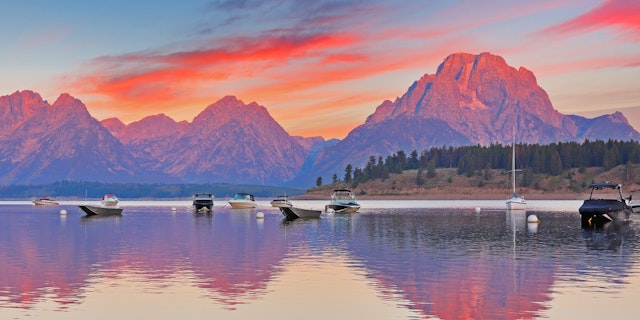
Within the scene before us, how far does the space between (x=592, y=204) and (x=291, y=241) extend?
178ft

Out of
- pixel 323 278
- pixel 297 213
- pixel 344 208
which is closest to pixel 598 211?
pixel 297 213

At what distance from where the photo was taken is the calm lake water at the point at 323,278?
3541cm

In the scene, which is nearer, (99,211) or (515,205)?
(99,211)

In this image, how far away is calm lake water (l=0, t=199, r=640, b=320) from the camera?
35406mm

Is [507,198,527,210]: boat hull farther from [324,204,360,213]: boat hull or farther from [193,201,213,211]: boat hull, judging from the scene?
[193,201,213,211]: boat hull

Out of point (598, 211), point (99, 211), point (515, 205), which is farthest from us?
point (515, 205)

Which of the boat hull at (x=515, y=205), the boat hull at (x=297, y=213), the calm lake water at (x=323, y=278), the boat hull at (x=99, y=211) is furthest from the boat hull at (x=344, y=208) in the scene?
the calm lake water at (x=323, y=278)

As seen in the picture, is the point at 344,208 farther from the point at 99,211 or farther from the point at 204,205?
the point at 99,211

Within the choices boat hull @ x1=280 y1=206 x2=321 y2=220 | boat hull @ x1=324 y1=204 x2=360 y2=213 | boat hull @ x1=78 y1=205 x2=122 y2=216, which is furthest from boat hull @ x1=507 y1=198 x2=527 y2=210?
boat hull @ x1=78 y1=205 x2=122 y2=216

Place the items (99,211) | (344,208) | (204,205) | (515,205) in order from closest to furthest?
(99,211)
(344,208)
(515,205)
(204,205)

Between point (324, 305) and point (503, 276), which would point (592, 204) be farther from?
point (324, 305)

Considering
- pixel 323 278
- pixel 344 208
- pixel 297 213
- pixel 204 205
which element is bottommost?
pixel 323 278

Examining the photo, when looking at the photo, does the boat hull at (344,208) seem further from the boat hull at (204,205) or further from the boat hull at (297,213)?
the boat hull at (204,205)

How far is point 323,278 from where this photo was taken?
154 ft
